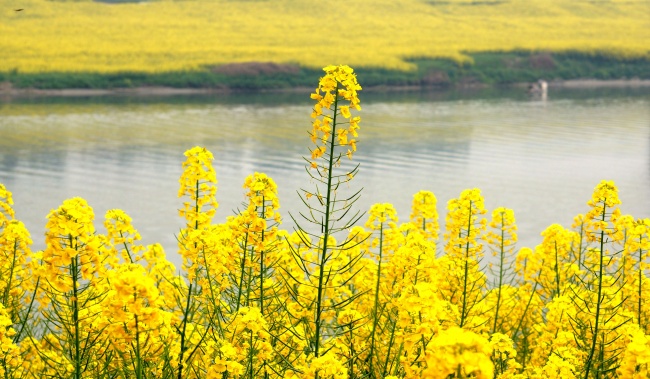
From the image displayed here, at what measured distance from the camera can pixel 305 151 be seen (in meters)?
25.3

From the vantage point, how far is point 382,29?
69.2 meters

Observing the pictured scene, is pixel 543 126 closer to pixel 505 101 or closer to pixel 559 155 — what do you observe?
pixel 559 155

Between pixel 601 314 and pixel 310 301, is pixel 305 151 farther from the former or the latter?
pixel 601 314

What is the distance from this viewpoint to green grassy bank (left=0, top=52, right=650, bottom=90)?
4519 cm

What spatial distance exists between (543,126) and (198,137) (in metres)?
11.4

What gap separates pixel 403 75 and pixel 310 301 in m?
45.2

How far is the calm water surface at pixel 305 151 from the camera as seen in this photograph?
18.0 meters

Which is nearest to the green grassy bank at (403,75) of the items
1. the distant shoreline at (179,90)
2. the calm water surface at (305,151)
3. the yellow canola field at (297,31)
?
the distant shoreline at (179,90)

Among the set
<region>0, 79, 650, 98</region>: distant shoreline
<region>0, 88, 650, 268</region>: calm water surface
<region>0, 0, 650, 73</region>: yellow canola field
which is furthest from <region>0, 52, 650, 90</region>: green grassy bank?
<region>0, 88, 650, 268</region>: calm water surface

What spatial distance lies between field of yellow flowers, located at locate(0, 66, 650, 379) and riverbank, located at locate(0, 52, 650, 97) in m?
38.8

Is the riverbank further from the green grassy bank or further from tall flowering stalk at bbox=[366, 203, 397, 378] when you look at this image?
tall flowering stalk at bbox=[366, 203, 397, 378]

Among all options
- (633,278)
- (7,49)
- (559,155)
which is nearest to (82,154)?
(559,155)

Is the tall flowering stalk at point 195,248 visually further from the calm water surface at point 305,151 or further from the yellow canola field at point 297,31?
the yellow canola field at point 297,31

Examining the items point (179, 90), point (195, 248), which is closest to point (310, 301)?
point (195, 248)
